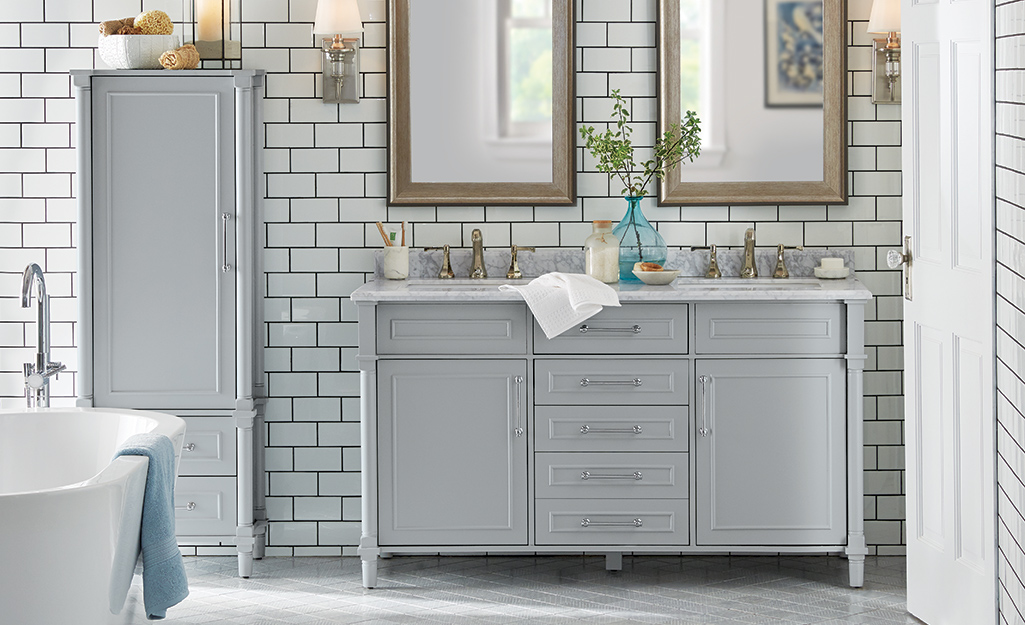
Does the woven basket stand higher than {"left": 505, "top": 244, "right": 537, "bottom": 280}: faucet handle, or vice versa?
the woven basket

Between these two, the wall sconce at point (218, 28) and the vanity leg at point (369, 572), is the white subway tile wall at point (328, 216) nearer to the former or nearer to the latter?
the wall sconce at point (218, 28)

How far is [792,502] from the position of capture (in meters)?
3.54

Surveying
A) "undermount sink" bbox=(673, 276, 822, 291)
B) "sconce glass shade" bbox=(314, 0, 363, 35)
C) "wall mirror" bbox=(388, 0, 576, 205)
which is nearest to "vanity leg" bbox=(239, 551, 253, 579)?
"wall mirror" bbox=(388, 0, 576, 205)

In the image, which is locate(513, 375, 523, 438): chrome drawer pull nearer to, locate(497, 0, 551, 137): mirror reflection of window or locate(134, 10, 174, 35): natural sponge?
locate(497, 0, 551, 137): mirror reflection of window

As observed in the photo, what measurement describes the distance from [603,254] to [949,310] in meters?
1.20

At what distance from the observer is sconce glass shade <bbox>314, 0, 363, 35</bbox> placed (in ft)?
12.6

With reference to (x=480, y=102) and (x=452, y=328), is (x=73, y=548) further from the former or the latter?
(x=480, y=102)

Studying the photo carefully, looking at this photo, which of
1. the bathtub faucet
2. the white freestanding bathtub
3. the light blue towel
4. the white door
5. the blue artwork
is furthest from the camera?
the blue artwork

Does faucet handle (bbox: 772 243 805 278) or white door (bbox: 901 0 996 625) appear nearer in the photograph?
white door (bbox: 901 0 996 625)

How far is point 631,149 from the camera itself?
3918 millimetres

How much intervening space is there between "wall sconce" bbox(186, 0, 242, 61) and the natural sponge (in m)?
0.19

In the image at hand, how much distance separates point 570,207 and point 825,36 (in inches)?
45.1

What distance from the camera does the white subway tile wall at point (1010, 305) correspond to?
237 cm

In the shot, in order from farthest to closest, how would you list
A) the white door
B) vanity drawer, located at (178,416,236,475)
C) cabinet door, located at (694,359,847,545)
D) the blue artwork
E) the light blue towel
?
the blue artwork → vanity drawer, located at (178,416,236,475) → cabinet door, located at (694,359,847,545) → the white door → the light blue towel
